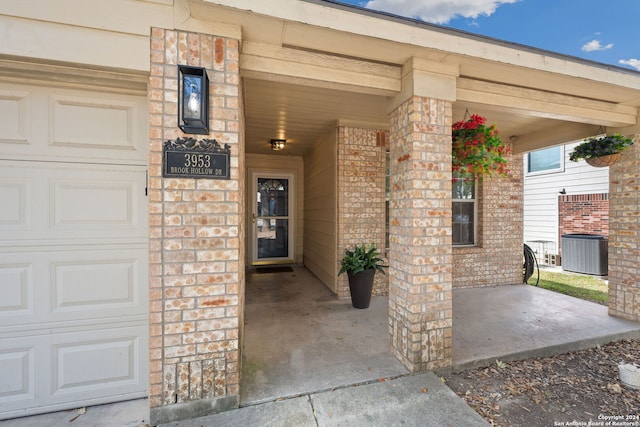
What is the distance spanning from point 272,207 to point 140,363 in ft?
16.3

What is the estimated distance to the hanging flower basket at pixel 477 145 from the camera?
2588mm

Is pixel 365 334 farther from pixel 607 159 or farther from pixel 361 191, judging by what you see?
pixel 607 159

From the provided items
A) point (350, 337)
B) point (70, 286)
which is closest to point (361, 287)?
point (350, 337)

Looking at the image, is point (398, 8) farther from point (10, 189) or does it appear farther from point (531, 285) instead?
point (10, 189)

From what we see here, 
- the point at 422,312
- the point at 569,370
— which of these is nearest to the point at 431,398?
the point at 422,312

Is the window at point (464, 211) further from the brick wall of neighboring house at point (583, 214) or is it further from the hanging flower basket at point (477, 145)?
the brick wall of neighboring house at point (583, 214)

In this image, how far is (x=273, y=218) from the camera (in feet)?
22.3

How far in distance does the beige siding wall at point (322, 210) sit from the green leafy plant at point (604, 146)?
3.20 meters

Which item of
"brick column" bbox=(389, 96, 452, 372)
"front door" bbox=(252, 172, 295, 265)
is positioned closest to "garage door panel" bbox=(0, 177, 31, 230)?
"brick column" bbox=(389, 96, 452, 372)

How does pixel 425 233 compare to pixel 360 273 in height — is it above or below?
above

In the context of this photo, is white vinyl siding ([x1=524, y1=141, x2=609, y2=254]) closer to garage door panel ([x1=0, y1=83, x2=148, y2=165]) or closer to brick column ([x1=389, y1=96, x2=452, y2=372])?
brick column ([x1=389, y1=96, x2=452, y2=372])

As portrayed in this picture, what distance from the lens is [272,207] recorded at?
6.79 m

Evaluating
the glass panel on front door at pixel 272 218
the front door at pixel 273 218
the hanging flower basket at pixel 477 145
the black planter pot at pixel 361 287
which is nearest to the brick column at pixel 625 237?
the hanging flower basket at pixel 477 145

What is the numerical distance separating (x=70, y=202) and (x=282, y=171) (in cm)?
495
